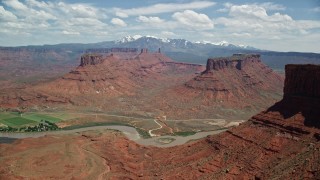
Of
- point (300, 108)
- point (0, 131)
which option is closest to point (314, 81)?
point (300, 108)

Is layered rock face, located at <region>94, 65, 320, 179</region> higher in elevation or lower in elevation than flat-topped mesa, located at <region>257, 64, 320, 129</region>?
lower

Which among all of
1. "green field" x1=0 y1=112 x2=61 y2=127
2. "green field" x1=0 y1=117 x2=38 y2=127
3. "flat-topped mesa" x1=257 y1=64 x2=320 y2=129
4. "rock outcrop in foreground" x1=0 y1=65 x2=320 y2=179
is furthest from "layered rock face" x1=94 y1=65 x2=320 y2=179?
"green field" x1=0 y1=112 x2=61 y2=127

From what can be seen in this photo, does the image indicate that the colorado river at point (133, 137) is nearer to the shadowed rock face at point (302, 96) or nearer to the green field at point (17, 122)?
the green field at point (17, 122)

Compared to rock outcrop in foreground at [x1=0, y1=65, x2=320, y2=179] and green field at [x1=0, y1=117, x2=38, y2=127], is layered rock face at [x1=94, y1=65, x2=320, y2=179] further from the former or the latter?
green field at [x1=0, y1=117, x2=38, y2=127]

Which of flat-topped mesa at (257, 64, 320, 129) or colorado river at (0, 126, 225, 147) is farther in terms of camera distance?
colorado river at (0, 126, 225, 147)

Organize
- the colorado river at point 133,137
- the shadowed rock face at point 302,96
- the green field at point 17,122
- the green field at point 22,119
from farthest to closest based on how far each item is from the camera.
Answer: the green field at point 22,119 → the green field at point 17,122 → the colorado river at point 133,137 → the shadowed rock face at point 302,96

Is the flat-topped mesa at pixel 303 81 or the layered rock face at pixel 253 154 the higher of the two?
the flat-topped mesa at pixel 303 81

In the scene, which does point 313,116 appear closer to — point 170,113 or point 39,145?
point 39,145

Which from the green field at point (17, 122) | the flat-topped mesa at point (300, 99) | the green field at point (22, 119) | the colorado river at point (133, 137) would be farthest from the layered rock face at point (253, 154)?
the green field at point (22, 119)

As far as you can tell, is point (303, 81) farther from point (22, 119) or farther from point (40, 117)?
point (22, 119)

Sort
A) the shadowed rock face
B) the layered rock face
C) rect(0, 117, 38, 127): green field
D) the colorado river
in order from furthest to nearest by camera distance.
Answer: rect(0, 117, 38, 127): green field, the colorado river, the shadowed rock face, the layered rock face
